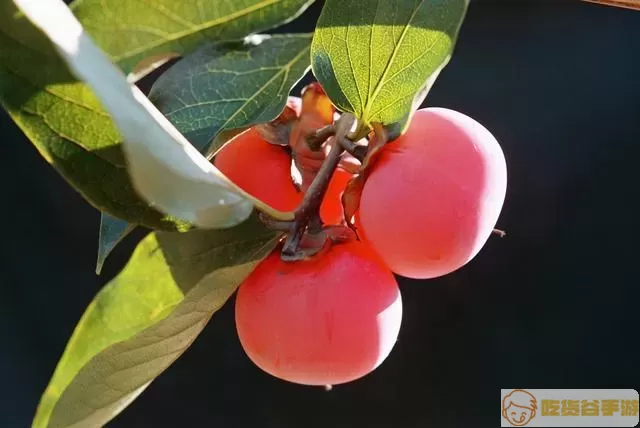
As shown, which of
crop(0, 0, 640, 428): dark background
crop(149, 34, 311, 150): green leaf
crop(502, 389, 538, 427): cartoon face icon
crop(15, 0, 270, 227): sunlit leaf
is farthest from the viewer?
crop(0, 0, 640, 428): dark background

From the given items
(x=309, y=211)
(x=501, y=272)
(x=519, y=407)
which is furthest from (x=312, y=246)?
(x=501, y=272)

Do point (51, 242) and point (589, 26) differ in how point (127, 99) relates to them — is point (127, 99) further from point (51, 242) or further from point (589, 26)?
point (589, 26)

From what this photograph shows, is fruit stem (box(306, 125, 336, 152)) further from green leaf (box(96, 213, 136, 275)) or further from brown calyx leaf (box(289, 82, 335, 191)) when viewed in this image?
green leaf (box(96, 213, 136, 275))

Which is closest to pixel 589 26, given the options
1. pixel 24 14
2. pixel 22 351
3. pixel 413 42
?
pixel 22 351

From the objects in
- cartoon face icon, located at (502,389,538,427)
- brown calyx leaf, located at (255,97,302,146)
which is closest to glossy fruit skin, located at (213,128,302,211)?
→ brown calyx leaf, located at (255,97,302,146)

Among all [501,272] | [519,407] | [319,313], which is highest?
[319,313]

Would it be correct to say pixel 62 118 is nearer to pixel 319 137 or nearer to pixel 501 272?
pixel 319 137

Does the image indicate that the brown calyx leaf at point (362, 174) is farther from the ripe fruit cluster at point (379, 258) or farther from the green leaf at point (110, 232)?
the green leaf at point (110, 232)
